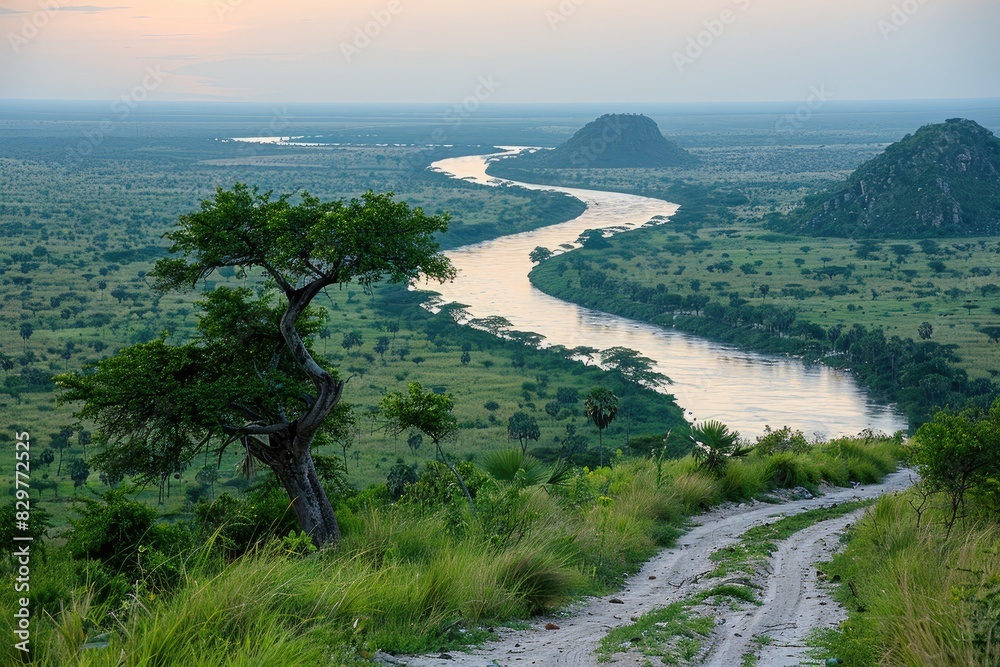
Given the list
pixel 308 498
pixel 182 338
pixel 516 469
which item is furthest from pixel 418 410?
pixel 182 338

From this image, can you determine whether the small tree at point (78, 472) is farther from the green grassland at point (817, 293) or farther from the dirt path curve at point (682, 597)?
the green grassland at point (817, 293)

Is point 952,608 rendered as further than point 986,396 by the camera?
No

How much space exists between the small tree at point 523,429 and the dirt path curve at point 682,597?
27.1 meters

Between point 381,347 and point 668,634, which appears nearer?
point 668,634

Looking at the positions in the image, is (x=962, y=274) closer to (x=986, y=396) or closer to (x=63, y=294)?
(x=986, y=396)

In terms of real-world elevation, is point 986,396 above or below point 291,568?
below

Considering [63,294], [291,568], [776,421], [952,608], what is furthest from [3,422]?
[952,608]

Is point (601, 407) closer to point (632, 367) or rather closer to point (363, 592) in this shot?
point (363, 592)

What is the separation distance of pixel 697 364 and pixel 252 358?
4778 centimetres

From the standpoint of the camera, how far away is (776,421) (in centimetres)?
4722

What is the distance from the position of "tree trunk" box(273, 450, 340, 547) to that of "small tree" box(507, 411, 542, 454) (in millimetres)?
29256

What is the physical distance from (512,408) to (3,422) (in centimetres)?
2396

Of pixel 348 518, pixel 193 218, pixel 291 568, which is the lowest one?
pixel 348 518

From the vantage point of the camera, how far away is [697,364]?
196 ft
